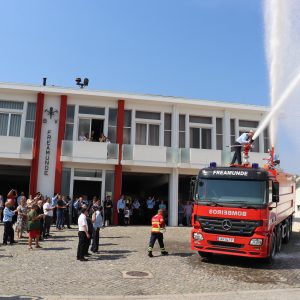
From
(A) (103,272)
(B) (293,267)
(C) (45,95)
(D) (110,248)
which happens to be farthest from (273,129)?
(C) (45,95)

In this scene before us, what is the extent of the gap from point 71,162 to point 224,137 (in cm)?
1037

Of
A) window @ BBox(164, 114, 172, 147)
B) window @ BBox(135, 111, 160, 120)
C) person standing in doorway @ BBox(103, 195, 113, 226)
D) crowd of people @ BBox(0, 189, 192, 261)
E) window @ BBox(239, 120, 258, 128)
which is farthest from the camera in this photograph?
window @ BBox(239, 120, 258, 128)

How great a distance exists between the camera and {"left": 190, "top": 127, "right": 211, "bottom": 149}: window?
26453 mm

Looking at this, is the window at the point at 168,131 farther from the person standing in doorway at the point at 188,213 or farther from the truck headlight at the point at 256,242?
the truck headlight at the point at 256,242

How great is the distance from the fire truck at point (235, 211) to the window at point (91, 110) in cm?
1392

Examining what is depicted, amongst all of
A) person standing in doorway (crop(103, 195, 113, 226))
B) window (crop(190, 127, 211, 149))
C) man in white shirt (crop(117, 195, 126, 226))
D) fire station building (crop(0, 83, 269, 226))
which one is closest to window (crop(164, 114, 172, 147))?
→ fire station building (crop(0, 83, 269, 226))

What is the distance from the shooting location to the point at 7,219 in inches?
556

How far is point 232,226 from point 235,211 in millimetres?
451

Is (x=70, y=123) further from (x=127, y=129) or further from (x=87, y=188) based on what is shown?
(x=87, y=188)

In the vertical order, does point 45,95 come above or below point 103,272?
above

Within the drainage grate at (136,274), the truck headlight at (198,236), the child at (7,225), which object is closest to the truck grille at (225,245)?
the truck headlight at (198,236)

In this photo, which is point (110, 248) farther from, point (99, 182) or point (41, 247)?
point (99, 182)

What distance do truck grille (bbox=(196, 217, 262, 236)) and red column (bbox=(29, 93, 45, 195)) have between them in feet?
46.5

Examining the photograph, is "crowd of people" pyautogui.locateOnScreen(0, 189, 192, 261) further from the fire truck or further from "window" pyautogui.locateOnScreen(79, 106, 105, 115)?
"window" pyautogui.locateOnScreen(79, 106, 105, 115)
